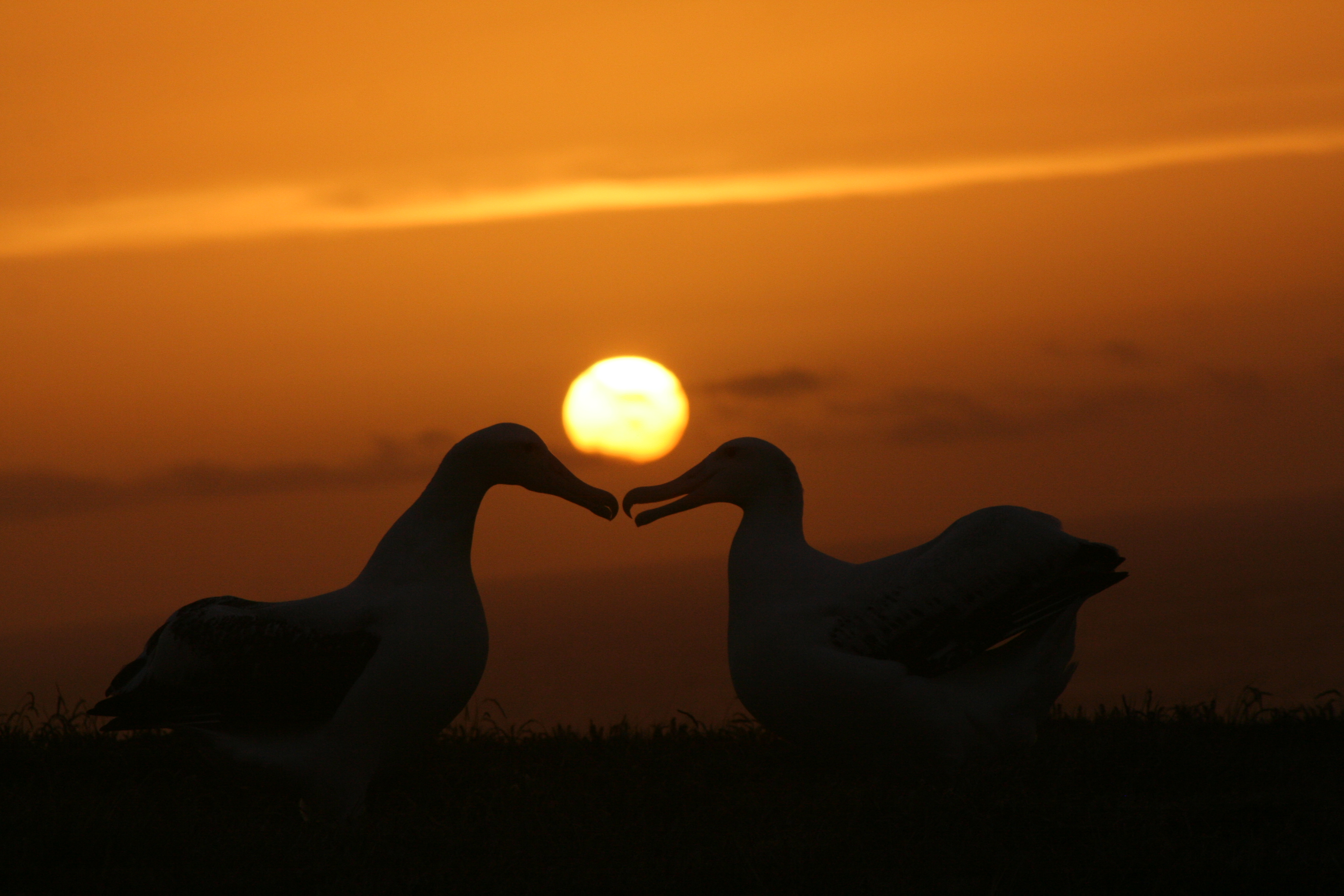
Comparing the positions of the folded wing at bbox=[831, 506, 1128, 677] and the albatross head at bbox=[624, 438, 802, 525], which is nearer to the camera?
the folded wing at bbox=[831, 506, 1128, 677]

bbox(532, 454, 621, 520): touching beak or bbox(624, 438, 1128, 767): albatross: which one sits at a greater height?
bbox(532, 454, 621, 520): touching beak

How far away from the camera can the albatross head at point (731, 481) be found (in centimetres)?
761

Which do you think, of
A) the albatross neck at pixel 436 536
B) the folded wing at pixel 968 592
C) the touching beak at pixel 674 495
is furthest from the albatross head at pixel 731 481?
the albatross neck at pixel 436 536

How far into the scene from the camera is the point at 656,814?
6.53 metres

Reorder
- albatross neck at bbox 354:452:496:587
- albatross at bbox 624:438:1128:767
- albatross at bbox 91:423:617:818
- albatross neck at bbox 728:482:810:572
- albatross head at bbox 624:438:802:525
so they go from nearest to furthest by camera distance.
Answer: albatross at bbox 91:423:617:818 < albatross neck at bbox 354:452:496:587 < albatross at bbox 624:438:1128:767 < albatross neck at bbox 728:482:810:572 < albatross head at bbox 624:438:802:525

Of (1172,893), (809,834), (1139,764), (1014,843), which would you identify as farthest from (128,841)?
(1139,764)

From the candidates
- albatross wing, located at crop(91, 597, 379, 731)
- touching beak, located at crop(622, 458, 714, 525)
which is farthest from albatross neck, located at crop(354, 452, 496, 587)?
touching beak, located at crop(622, 458, 714, 525)

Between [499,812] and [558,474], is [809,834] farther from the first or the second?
[558,474]

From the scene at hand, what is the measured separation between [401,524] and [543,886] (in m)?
2.31

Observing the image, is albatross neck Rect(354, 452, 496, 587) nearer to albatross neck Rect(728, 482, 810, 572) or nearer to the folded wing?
albatross neck Rect(728, 482, 810, 572)

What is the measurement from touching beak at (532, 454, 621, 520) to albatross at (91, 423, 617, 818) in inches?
30.1

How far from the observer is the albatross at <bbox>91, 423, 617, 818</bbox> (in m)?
6.39

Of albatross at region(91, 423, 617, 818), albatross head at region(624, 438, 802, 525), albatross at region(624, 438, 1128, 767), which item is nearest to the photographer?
albatross at region(91, 423, 617, 818)

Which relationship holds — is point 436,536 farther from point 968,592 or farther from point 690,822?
point 968,592
